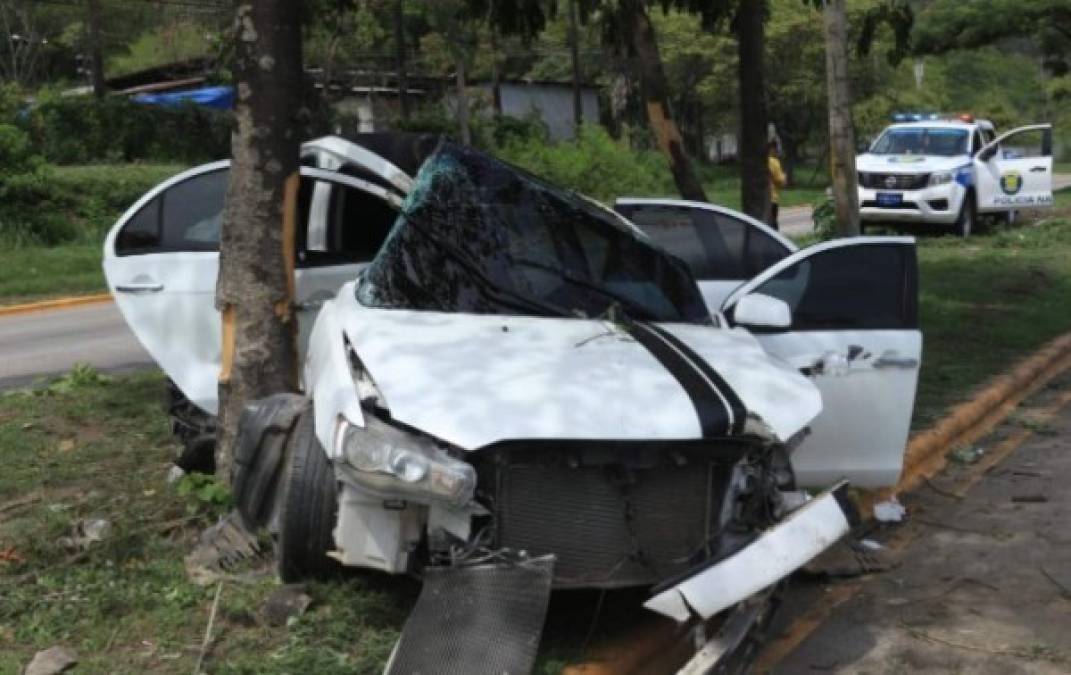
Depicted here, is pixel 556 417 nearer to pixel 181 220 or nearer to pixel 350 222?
pixel 350 222

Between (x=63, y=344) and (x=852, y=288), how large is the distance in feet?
31.2

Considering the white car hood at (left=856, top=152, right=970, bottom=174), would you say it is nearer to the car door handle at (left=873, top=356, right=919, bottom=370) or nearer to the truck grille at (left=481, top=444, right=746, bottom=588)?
the car door handle at (left=873, top=356, right=919, bottom=370)

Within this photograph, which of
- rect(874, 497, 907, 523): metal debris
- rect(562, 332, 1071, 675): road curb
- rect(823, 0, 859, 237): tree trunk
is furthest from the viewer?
rect(823, 0, 859, 237): tree trunk

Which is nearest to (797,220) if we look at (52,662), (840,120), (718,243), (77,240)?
(77,240)

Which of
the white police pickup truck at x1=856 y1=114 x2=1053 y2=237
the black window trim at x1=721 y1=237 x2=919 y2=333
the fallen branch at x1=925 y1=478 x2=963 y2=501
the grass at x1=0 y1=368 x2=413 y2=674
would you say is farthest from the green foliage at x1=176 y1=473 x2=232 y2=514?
the white police pickup truck at x1=856 y1=114 x2=1053 y2=237

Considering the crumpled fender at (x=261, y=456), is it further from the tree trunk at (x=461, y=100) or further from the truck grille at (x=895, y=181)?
the tree trunk at (x=461, y=100)

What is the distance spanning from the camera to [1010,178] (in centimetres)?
2200

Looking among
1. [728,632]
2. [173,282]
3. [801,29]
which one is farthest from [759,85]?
[801,29]

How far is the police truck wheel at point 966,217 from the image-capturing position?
21469 mm

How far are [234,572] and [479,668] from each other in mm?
1603

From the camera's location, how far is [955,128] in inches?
885

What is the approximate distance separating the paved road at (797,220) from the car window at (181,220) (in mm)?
16430

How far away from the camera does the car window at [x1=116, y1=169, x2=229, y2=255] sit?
740 centimetres

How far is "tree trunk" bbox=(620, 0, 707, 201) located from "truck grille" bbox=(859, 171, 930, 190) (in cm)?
1142
